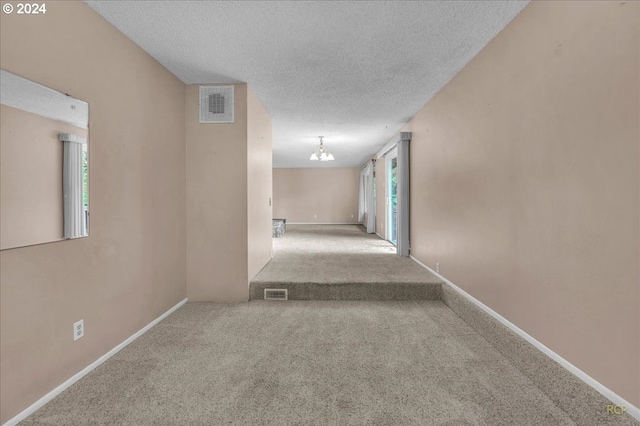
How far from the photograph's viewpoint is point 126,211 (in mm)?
2375

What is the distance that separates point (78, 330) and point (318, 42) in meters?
2.82

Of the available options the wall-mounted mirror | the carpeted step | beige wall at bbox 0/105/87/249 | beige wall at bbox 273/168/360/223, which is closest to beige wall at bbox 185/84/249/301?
the carpeted step

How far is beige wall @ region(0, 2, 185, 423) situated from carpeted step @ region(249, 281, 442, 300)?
1048mm

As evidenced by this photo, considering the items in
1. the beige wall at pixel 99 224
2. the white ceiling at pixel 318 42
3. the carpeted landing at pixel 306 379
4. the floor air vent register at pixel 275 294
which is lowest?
the carpeted landing at pixel 306 379

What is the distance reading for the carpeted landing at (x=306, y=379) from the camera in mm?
1556

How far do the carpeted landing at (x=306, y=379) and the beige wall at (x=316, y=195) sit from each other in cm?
910

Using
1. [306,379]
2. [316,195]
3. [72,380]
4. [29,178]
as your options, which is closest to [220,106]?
[29,178]

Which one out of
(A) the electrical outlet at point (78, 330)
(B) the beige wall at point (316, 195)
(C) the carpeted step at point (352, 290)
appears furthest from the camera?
(B) the beige wall at point (316, 195)

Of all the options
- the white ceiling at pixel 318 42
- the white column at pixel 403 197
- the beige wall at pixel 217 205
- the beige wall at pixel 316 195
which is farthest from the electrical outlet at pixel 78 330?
the beige wall at pixel 316 195

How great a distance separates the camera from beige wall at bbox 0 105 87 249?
4.87ft

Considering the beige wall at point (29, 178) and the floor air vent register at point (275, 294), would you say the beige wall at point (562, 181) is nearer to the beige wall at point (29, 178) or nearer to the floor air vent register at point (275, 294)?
the floor air vent register at point (275, 294)

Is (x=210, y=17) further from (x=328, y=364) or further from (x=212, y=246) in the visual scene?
(x=328, y=364)

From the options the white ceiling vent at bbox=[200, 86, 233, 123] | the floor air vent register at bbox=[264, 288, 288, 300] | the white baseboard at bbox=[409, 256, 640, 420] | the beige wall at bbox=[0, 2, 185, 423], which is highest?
the white ceiling vent at bbox=[200, 86, 233, 123]

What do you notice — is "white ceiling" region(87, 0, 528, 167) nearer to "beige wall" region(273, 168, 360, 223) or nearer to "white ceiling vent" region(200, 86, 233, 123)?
"white ceiling vent" region(200, 86, 233, 123)
